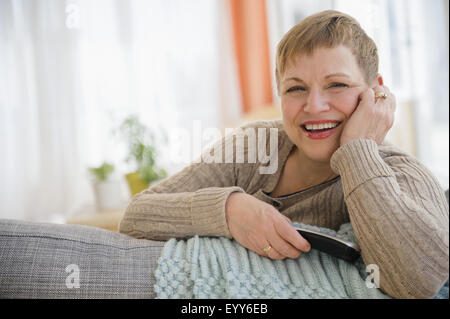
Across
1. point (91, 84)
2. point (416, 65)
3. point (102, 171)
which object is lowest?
point (102, 171)

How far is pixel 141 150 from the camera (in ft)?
5.97

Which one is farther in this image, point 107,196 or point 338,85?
point 107,196

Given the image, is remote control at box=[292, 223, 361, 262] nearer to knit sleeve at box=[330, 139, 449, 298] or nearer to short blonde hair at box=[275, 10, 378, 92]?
knit sleeve at box=[330, 139, 449, 298]

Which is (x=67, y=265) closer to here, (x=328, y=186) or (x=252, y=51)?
(x=328, y=186)

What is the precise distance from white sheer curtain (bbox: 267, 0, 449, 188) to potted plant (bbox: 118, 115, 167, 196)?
91 cm

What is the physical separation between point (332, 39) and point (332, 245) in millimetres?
344

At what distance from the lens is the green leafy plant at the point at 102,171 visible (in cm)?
183

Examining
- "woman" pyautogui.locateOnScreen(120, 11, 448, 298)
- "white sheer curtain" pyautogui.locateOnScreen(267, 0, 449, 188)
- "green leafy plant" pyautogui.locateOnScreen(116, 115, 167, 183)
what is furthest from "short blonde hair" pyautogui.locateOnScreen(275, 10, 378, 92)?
"green leafy plant" pyautogui.locateOnScreen(116, 115, 167, 183)

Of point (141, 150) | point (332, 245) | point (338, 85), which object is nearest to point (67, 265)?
point (332, 245)

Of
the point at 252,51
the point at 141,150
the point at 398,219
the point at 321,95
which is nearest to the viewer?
the point at 398,219

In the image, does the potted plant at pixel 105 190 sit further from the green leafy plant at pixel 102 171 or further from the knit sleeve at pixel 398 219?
the knit sleeve at pixel 398 219

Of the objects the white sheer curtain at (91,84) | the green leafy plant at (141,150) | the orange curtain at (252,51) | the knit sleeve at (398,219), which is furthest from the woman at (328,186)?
the orange curtain at (252,51)
